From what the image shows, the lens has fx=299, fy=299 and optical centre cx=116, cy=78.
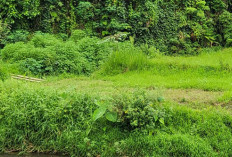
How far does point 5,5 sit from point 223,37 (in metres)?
10.4

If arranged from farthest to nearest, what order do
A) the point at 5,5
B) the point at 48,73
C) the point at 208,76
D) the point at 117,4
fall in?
the point at 117,4
the point at 5,5
the point at 48,73
the point at 208,76

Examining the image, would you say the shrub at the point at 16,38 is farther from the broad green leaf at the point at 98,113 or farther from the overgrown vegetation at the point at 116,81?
the broad green leaf at the point at 98,113

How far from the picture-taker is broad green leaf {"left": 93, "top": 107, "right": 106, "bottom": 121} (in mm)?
5605

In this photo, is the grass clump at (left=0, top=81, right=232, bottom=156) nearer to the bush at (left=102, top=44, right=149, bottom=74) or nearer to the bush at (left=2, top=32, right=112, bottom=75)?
the bush at (left=102, top=44, right=149, bottom=74)

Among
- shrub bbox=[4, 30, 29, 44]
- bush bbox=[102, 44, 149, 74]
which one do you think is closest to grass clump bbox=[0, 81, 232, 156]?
bush bbox=[102, 44, 149, 74]

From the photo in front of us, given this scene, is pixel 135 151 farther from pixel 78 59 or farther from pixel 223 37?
pixel 223 37

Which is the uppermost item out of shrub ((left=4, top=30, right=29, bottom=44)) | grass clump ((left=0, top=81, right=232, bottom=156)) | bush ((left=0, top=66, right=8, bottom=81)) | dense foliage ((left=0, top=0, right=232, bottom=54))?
dense foliage ((left=0, top=0, right=232, bottom=54))

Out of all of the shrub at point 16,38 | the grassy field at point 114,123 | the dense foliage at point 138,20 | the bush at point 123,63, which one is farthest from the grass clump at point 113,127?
the dense foliage at point 138,20

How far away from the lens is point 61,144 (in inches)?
225

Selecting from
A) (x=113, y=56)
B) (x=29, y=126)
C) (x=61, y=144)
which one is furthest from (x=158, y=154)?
(x=113, y=56)

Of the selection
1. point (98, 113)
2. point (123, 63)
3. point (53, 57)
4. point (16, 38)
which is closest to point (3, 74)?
point (53, 57)

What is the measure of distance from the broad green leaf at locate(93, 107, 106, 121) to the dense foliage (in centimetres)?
810

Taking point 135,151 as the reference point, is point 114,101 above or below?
above

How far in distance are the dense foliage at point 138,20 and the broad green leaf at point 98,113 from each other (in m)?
8.10
